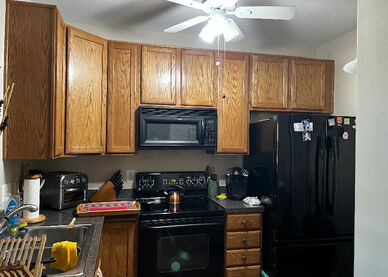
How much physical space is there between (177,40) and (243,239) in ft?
6.90

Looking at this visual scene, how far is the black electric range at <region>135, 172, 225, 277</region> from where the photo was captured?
226 cm

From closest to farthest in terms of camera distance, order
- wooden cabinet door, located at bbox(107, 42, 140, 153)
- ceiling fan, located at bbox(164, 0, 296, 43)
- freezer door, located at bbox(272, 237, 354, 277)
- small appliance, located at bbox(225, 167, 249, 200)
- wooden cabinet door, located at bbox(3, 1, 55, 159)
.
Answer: ceiling fan, located at bbox(164, 0, 296, 43) < wooden cabinet door, located at bbox(3, 1, 55, 159) < freezer door, located at bbox(272, 237, 354, 277) < wooden cabinet door, located at bbox(107, 42, 140, 153) < small appliance, located at bbox(225, 167, 249, 200)

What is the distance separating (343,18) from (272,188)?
166 cm

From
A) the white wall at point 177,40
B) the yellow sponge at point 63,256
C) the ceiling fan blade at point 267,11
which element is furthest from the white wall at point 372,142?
the white wall at point 177,40

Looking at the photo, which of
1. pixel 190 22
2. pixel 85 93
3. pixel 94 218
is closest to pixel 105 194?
pixel 94 218

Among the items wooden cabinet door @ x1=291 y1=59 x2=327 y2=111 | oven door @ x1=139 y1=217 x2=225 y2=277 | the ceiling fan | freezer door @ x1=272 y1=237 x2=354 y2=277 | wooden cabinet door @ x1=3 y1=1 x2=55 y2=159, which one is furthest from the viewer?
wooden cabinet door @ x1=291 y1=59 x2=327 y2=111

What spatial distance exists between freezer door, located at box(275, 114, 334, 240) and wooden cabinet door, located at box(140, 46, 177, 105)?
104 cm

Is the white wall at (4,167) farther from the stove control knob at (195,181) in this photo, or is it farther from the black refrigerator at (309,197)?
the black refrigerator at (309,197)

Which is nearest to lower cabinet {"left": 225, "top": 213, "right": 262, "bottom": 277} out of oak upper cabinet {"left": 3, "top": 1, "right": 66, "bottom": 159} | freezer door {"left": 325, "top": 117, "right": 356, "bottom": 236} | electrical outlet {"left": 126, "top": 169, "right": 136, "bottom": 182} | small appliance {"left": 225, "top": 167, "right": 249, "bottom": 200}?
small appliance {"left": 225, "top": 167, "right": 249, "bottom": 200}

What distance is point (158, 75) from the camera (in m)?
2.60

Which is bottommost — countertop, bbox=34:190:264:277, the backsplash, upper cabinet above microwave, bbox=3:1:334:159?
countertop, bbox=34:190:264:277

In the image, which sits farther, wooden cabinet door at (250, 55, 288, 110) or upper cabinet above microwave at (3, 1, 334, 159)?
wooden cabinet door at (250, 55, 288, 110)

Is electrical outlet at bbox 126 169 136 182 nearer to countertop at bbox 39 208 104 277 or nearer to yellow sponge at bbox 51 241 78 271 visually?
countertop at bbox 39 208 104 277

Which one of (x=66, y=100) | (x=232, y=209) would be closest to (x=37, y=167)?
(x=66, y=100)
